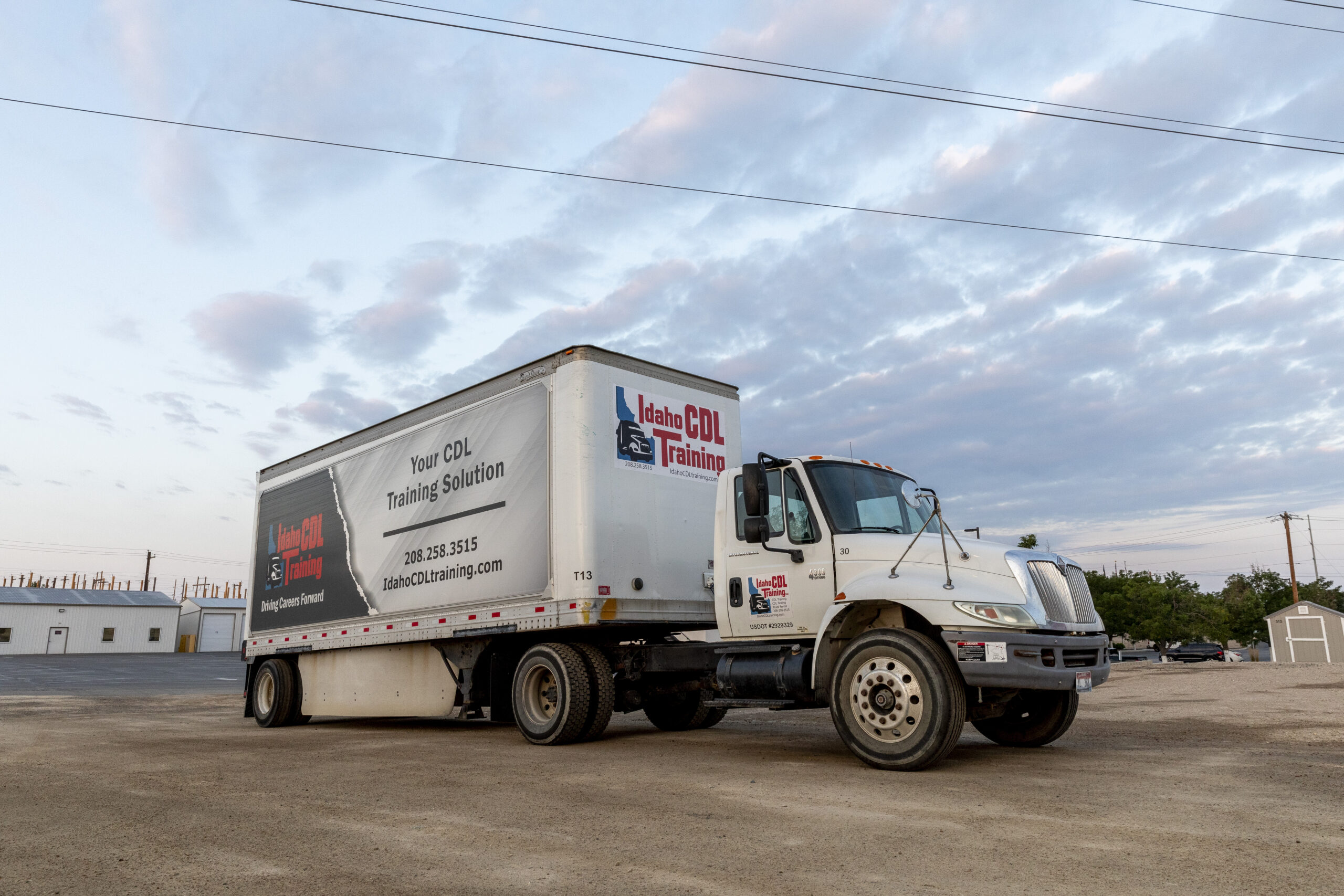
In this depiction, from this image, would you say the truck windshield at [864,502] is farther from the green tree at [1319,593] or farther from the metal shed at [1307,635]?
the green tree at [1319,593]

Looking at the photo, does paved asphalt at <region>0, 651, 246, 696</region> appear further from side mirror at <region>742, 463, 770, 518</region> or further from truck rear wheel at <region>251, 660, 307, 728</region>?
side mirror at <region>742, 463, 770, 518</region>

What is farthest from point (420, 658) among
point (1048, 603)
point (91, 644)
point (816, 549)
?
point (91, 644)

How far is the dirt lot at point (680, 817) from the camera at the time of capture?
4.26 meters

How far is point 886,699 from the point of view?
731cm

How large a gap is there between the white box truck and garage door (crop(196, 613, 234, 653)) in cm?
7261

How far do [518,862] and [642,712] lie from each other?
1156cm

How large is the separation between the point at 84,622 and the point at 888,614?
75.5 metres

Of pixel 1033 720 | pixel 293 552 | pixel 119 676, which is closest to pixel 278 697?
pixel 293 552

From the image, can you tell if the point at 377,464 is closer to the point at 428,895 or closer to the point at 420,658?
the point at 420,658

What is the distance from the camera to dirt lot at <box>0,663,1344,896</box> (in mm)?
4258

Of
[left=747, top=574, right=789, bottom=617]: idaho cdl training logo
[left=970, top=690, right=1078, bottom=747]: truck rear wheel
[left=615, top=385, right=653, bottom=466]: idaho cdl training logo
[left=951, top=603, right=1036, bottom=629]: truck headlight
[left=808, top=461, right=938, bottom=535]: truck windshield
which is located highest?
[left=615, top=385, right=653, bottom=466]: idaho cdl training logo

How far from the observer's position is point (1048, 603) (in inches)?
300

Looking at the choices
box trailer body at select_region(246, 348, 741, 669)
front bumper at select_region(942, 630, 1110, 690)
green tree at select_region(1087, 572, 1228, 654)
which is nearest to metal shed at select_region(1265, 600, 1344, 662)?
green tree at select_region(1087, 572, 1228, 654)

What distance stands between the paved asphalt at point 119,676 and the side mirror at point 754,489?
69.6ft
